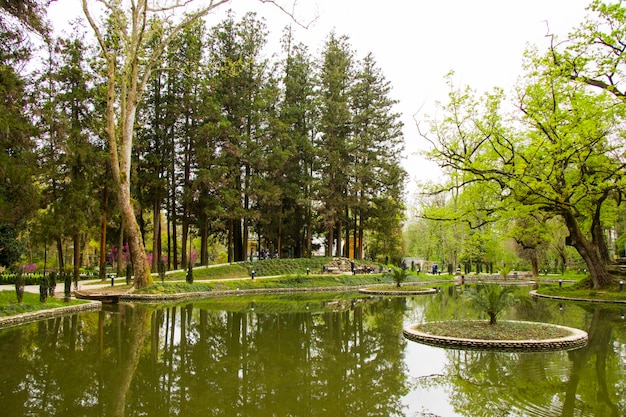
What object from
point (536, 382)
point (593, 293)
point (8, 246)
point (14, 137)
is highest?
point (14, 137)

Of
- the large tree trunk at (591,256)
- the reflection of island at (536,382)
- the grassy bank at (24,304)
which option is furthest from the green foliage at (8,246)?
the large tree trunk at (591,256)

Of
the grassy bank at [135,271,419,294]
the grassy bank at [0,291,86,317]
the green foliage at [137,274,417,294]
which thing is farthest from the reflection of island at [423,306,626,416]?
the green foliage at [137,274,417,294]

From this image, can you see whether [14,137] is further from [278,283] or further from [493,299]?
[493,299]

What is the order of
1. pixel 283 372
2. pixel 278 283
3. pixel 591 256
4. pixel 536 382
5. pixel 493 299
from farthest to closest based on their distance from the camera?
pixel 278 283
pixel 591 256
pixel 493 299
pixel 283 372
pixel 536 382

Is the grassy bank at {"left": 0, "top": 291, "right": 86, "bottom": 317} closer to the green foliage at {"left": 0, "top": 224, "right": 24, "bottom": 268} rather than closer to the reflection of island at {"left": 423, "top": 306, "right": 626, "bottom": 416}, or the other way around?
the green foliage at {"left": 0, "top": 224, "right": 24, "bottom": 268}

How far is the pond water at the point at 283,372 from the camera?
20.2 feet

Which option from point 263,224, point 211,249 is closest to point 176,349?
point 263,224

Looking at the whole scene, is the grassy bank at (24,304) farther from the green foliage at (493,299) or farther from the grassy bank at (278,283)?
the green foliage at (493,299)

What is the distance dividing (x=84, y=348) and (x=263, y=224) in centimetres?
2436

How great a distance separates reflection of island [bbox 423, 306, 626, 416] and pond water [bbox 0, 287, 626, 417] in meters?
0.02

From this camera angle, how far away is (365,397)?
21.7ft

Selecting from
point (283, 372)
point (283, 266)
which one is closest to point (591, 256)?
point (283, 266)

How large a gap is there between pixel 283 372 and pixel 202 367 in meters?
1.50

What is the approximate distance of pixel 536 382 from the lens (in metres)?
7.27
